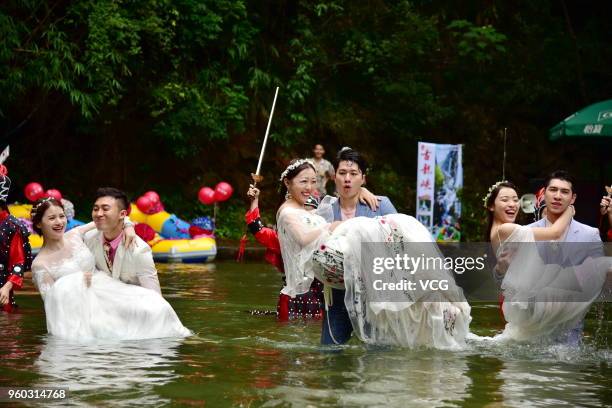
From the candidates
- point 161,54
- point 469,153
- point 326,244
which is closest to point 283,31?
point 161,54

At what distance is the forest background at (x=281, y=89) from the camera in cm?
1723

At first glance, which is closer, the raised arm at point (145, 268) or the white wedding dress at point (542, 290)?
the white wedding dress at point (542, 290)

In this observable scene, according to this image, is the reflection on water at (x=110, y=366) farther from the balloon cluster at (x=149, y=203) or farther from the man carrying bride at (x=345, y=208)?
the balloon cluster at (x=149, y=203)

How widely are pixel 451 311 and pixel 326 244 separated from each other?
93 cm

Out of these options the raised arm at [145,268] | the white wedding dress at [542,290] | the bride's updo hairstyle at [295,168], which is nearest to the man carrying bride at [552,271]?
the white wedding dress at [542,290]

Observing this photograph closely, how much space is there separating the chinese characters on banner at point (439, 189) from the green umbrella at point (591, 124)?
2.71m

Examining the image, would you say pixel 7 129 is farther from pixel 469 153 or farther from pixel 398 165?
pixel 469 153

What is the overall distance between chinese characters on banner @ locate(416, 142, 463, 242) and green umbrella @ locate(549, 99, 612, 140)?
271cm

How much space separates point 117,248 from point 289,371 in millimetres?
2231

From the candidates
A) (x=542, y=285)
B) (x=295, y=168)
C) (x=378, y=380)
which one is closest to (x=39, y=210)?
(x=295, y=168)

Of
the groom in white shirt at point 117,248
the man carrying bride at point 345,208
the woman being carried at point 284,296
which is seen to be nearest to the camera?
the man carrying bride at point 345,208

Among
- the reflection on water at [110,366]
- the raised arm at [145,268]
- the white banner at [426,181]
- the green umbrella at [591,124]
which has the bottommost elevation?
the reflection on water at [110,366]

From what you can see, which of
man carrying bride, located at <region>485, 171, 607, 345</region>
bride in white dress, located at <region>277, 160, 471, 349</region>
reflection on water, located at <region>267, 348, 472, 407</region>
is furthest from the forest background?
reflection on water, located at <region>267, 348, 472, 407</region>

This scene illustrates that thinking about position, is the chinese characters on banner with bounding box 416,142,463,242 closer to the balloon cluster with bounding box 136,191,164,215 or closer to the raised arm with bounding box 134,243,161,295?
the balloon cluster with bounding box 136,191,164,215
